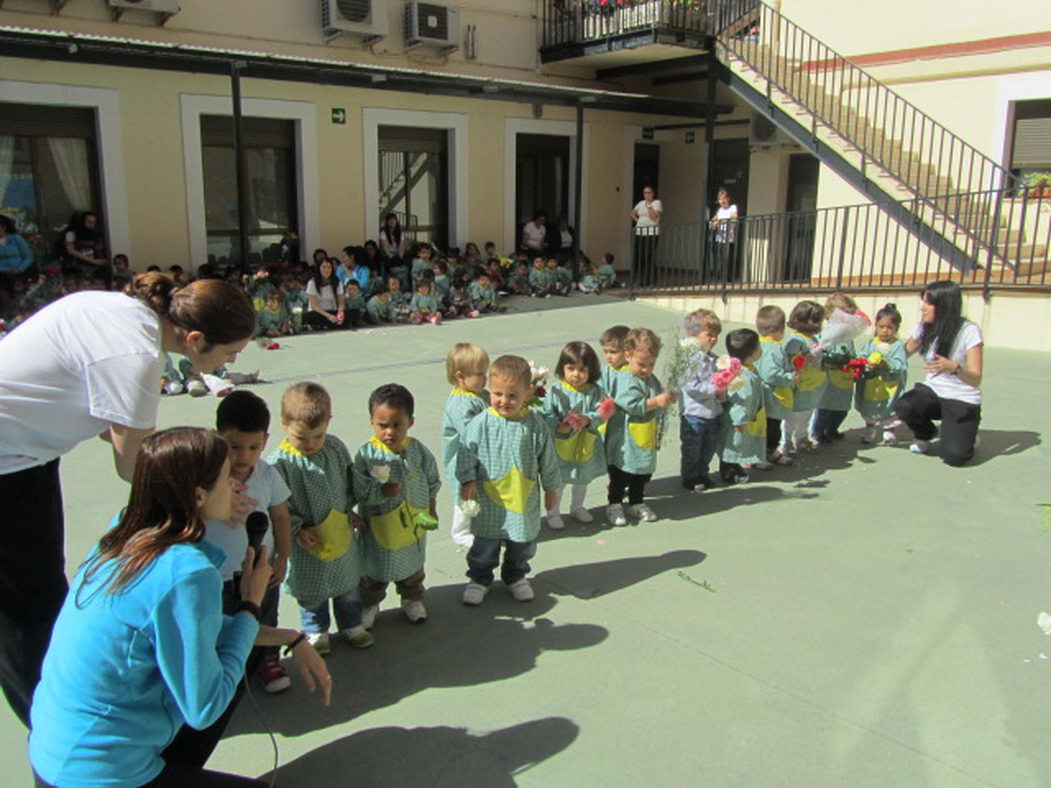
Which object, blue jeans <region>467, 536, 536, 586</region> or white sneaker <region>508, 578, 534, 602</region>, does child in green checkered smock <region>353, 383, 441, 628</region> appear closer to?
blue jeans <region>467, 536, 536, 586</region>

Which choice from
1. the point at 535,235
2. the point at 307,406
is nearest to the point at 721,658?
the point at 307,406

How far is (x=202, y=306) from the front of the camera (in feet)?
7.91

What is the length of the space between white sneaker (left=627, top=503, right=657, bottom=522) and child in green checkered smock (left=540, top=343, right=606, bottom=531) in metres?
0.36

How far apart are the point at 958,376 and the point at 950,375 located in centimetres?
6

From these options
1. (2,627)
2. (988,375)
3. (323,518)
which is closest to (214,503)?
(2,627)

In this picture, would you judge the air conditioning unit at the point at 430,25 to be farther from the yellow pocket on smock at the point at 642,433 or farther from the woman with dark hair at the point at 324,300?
the yellow pocket on smock at the point at 642,433

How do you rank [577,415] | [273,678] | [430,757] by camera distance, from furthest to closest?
[577,415], [273,678], [430,757]

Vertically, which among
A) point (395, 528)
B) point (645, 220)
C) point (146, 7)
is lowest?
point (395, 528)

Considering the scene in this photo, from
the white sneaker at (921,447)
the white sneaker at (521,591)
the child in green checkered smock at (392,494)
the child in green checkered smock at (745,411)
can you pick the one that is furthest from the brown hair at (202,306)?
the white sneaker at (921,447)

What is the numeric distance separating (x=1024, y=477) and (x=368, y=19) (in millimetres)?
11347

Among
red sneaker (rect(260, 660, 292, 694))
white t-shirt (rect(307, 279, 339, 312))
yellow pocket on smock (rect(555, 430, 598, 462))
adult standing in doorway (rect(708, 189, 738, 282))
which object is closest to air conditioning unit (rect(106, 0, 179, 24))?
white t-shirt (rect(307, 279, 339, 312))

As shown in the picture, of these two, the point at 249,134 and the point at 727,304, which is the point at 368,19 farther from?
the point at 727,304

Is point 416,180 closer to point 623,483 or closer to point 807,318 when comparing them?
point 807,318

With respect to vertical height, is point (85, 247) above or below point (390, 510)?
above
